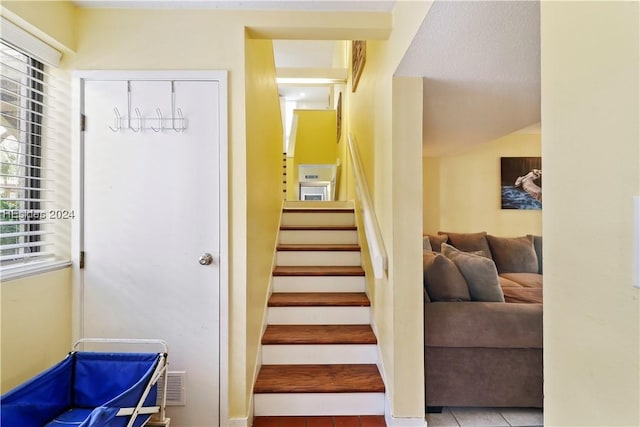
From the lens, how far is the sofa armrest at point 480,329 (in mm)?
2006

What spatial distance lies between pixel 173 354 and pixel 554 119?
1.97 metres

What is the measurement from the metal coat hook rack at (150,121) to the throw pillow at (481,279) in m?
2.00

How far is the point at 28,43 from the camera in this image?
1.57m

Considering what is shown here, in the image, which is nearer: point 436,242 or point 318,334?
point 318,334

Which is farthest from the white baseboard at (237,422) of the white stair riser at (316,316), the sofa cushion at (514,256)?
the sofa cushion at (514,256)

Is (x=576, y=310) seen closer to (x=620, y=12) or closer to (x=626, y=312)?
(x=626, y=312)

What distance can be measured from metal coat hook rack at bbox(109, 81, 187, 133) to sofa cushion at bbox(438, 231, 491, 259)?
11.5 feet

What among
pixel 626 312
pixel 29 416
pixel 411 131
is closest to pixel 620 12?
pixel 626 312

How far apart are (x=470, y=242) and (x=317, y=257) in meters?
2.24

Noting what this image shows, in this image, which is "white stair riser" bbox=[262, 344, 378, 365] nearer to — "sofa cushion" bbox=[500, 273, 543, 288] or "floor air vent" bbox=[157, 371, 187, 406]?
"floor air vent" bbox=[157, 371, 187, 406]

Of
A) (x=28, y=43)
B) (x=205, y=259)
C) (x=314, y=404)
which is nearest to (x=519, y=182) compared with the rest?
(x=314, y=404)

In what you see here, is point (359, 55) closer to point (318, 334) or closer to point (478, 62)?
point (478, 62)

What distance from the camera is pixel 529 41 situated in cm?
138

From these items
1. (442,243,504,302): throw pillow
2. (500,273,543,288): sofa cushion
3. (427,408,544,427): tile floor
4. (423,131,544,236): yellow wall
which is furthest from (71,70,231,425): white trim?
(423,131,544,236): yellow wall
